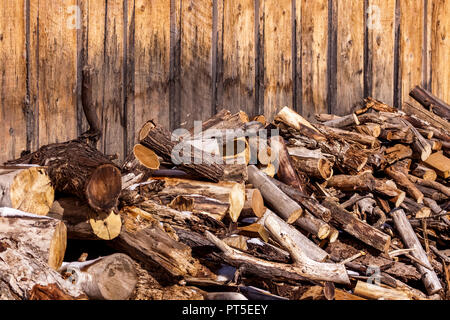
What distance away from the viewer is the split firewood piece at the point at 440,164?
5402 millimetres

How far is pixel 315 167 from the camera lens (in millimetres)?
4535

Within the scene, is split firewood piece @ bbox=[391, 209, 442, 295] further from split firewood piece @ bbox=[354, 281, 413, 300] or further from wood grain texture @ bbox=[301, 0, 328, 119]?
wood grain texture @ bbox=[301, 0, 328, 119]

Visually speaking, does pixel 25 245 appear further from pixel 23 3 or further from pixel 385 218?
pixel 385 218

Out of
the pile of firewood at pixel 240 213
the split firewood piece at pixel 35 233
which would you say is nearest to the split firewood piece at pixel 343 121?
the pile of firewood at pixel 240 213

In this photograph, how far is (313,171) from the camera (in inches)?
179

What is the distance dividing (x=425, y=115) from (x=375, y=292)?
381 cm

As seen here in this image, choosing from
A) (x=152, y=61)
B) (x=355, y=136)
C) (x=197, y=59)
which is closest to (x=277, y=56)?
(x=197, y=59)

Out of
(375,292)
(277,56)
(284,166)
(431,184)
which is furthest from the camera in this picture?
(277,56)

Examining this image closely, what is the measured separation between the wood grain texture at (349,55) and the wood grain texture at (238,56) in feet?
3.87

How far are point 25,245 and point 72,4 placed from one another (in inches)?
100

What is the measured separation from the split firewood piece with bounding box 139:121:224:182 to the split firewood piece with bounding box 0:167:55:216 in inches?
35.2

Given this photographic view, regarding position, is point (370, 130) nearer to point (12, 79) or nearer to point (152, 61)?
point (152, 61)

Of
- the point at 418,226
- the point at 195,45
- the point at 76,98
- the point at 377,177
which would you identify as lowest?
the point at 418,226
